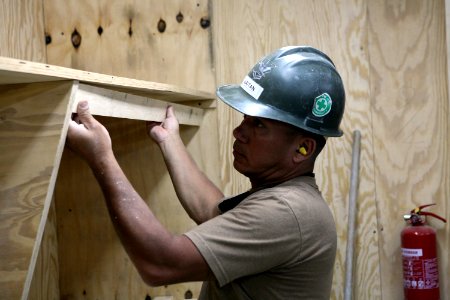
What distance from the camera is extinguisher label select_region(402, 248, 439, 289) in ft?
6.55

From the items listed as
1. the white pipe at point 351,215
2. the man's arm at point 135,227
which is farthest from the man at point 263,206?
the white pipe at point 351,215

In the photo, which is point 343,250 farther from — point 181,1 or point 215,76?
point 181,1

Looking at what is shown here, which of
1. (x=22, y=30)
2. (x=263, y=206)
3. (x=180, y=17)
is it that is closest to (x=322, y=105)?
(x=263, y=206)

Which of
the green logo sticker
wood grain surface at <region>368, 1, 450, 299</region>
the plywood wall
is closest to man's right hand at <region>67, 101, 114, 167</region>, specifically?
the green logo sticker

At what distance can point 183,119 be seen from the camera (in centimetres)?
204

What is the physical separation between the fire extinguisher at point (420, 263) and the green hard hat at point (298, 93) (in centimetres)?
66

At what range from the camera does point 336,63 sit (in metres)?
2.15

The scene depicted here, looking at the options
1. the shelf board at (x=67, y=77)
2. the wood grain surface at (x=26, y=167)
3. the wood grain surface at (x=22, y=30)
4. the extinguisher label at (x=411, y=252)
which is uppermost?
the wood grain surface at (x=22, y=30)

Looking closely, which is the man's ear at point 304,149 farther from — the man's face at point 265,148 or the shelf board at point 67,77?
the shelf board at point 67,77

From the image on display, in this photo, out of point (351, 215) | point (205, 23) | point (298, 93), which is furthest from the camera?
point (205, 23)

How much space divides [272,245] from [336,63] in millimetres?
990

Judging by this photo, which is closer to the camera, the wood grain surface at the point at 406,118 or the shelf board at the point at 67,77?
the shelf board at the point at 67,77

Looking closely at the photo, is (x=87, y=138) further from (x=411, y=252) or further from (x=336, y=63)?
(x=411, y=252)

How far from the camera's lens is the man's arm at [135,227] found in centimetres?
133
